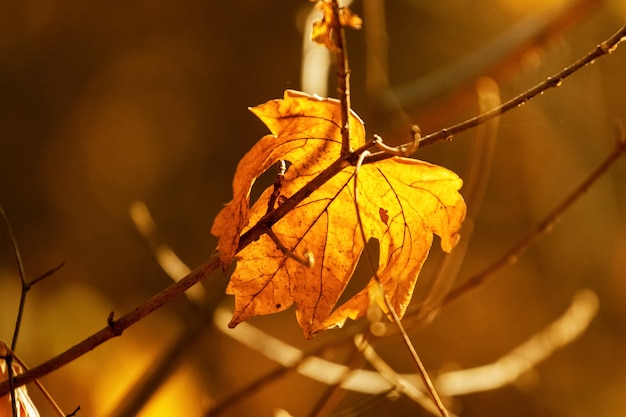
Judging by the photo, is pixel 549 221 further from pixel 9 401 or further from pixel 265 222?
pixel 9 401

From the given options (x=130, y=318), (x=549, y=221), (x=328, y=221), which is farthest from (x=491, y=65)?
(x=130, y=318)

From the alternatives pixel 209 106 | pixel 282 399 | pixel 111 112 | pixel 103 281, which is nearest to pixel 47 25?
pixel 111 112

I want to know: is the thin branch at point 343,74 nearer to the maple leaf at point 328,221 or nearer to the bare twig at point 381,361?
the maple leaf at point 328,221

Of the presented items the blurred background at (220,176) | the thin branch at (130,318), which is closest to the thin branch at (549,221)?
the thin branch at (130,318)

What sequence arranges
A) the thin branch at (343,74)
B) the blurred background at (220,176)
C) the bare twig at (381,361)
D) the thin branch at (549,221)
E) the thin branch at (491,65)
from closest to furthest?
1. the thin branch at (343,74)
2. the thin branch at (549,221)
3. the bare twig at (381,361)
4. the thin branch at (491,65)
5. the blurred background at (220,176)

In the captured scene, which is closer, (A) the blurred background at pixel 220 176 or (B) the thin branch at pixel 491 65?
(B) the thin branch at pixel 491 65

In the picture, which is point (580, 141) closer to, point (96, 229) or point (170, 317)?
point (170, 317)
